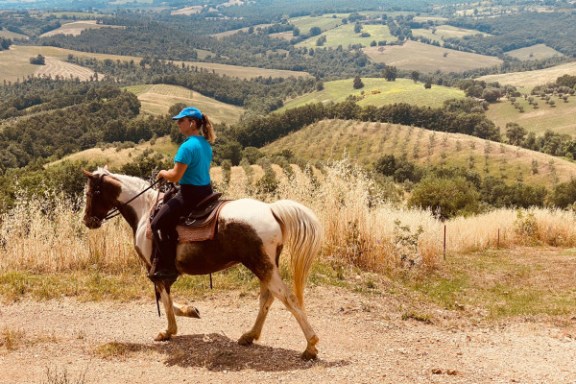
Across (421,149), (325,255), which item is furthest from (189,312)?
(421,149)

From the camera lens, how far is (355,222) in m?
11.7

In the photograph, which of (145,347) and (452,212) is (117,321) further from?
(452,212)

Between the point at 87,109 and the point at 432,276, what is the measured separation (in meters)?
145

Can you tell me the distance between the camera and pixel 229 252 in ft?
23.0

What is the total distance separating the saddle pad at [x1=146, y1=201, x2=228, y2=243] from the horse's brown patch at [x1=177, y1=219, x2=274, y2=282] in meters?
0.07

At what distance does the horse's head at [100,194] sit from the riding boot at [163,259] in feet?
3.66

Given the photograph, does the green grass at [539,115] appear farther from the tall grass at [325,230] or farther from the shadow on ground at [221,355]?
the shadow on ground at [221,355]

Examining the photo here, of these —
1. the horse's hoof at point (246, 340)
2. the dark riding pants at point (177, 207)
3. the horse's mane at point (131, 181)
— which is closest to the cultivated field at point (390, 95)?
the horse's mane at point (131, 181)

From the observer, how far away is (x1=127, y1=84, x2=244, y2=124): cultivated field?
164175mm

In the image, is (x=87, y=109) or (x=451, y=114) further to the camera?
(x=87, y=109)

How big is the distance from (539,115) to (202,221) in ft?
513

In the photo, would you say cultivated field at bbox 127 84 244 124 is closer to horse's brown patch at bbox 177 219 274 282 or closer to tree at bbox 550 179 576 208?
tree at bbox 550 179 576 208

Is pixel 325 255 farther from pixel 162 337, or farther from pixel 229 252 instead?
pixel 229 252

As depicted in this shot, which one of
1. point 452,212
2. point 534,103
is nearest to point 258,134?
point 534,103
